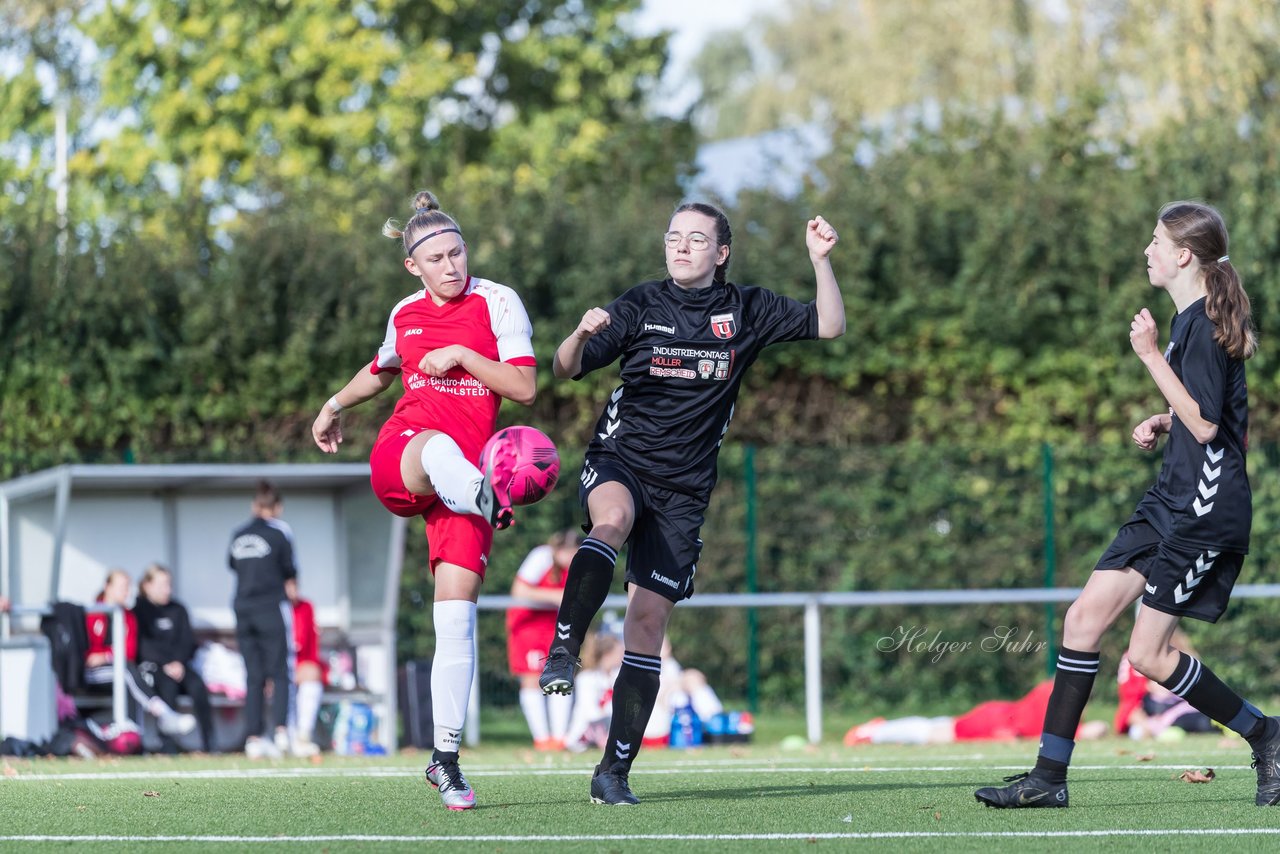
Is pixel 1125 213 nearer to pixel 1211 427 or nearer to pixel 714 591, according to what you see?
pixel 714 591

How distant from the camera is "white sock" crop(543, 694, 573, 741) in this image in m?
12.6

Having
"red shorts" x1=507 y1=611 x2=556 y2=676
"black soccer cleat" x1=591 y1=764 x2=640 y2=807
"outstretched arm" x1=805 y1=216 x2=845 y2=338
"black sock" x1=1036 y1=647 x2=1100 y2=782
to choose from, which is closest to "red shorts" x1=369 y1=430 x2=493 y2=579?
"black soccer cleat" x1=591 y1=764 x2=640 y2=807

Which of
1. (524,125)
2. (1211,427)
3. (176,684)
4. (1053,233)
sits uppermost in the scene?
(524,125)

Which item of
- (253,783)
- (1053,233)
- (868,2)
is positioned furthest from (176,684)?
(868,2)

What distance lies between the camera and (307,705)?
1277cm

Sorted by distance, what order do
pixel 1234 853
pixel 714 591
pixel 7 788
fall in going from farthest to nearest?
pixel 714 591
pixel 7 788
pixel 1234 853

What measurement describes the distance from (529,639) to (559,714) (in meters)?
0.65

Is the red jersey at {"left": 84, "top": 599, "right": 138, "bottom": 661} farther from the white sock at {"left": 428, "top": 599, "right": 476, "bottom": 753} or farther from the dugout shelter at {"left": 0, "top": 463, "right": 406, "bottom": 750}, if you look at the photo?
the white sock at {"left": 428, "top": 599, "right": 476, "bottom": 753}

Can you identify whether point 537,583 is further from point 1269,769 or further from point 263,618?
point 1269,769

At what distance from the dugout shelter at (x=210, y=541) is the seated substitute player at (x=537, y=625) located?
971 mm

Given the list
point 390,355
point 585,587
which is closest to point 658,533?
point 585,587

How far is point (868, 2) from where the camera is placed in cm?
2869

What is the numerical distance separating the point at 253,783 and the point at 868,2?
2401 centimetres

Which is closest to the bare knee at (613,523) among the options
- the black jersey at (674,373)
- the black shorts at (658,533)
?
the black shorts at (658,533)
